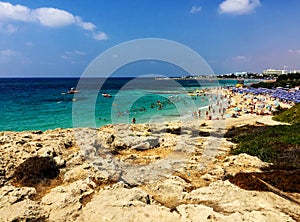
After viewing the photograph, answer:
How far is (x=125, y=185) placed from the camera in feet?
27.4

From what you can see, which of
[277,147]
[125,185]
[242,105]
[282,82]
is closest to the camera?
[125,185]

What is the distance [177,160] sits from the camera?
39.0ft

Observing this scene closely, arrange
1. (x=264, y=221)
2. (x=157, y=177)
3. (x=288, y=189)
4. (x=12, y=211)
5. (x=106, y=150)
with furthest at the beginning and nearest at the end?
1. (x=106, y=150)
2. (x=157, y=177)
3. (x=288, y=189)
4. (x=12, y=211)
5. (x=264, y=221)

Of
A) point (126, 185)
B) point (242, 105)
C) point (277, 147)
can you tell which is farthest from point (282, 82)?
point (126, 185)

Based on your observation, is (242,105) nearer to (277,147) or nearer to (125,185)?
(277,147)

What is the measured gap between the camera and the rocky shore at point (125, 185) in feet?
21.0

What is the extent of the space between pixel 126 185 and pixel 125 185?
101 millimetres

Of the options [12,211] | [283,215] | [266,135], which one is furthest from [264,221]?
[266,135]

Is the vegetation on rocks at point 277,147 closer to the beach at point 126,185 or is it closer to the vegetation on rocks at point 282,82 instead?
the beach at point 126,185

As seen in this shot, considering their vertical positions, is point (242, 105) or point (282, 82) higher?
point (282, 82)

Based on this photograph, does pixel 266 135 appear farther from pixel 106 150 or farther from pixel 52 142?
pixel 52 142

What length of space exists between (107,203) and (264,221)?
154 inches

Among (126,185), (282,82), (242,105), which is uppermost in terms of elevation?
(282,82)

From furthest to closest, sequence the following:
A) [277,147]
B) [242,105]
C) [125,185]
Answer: [242,105] < [277,147] < [125,185]
